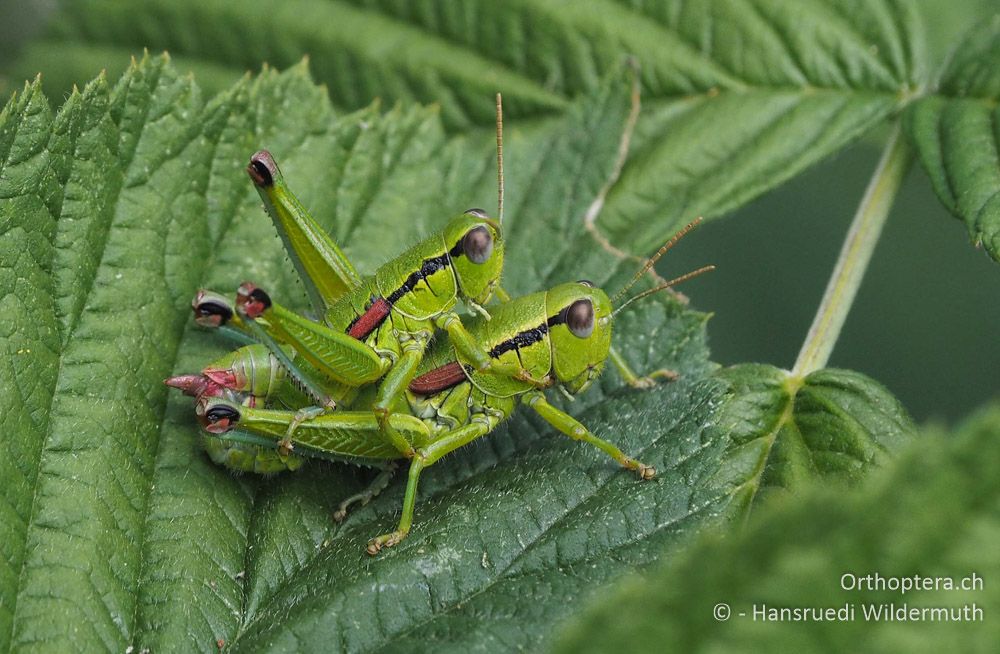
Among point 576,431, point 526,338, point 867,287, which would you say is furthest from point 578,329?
point 867,287

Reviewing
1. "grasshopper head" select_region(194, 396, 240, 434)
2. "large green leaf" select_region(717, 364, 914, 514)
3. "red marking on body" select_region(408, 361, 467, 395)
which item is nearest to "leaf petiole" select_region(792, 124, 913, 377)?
"large green leaf" select_region(717, 364, 914, 514)

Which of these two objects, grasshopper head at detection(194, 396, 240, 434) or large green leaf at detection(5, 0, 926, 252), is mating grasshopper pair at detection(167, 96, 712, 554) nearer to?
grasshopper head at detection(194, 396, 240, 434)

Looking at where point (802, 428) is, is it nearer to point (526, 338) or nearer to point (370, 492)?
point (526, 338)

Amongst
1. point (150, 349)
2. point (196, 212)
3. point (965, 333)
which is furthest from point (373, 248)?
point (965, 333)

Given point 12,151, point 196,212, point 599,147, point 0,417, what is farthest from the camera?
point 599,147

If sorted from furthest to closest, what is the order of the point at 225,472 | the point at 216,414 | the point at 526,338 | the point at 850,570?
1. the point at 526,338
2. the point at 225,472
3. the point at 216,414
4. the point at 850,570

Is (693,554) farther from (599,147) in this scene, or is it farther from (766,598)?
(599,147)

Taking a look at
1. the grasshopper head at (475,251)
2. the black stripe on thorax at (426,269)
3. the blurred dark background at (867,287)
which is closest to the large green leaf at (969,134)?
the blurred dark background at (867,287)

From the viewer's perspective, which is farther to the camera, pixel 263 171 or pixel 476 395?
pixel 476 395
